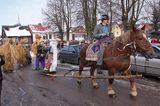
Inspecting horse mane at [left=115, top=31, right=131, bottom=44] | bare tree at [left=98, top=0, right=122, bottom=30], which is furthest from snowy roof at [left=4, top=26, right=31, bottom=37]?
horse mane at [left=115, top=31, right=131, bottom=44]

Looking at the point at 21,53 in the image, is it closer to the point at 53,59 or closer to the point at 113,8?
the point at 53,59

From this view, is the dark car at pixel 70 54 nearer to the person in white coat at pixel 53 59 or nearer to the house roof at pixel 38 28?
the person in white coat at pixel 53 59

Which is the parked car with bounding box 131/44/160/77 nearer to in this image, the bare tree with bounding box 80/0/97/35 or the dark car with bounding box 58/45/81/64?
the dark car with bounding box 58/45/81/64

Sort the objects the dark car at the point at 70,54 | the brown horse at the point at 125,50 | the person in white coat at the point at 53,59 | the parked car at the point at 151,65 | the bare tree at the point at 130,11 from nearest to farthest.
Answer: the brown horse at the point at 125,50
the parked car at the point at 151,65
the person in white coat at the point at 53,59
the dark car at the point at 70,54
the bare tree at the point at 130,11

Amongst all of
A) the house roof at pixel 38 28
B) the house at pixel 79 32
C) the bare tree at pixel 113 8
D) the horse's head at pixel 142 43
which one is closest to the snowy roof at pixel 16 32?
the house roof at pixel 38 28

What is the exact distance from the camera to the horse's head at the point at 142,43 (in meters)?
9.72

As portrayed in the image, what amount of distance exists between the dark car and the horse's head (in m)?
13.7

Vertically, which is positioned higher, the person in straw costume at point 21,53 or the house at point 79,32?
the house at point 79,32

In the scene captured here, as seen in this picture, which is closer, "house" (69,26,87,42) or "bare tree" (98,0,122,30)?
"bare tree" (98,0,122,30)

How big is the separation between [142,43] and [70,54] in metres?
15.6

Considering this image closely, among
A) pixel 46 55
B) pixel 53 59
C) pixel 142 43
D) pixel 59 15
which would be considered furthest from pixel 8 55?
pixel 59 15

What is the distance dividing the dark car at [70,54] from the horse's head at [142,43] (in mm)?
13684

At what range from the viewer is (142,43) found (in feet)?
32.4

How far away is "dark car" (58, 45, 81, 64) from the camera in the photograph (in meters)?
24.5
